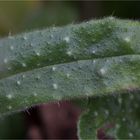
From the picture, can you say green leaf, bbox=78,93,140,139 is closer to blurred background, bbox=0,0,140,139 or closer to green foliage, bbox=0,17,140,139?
green foliage, bbox=0,17,140,139

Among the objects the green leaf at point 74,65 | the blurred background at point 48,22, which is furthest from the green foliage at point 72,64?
the blurred background at point 48,22

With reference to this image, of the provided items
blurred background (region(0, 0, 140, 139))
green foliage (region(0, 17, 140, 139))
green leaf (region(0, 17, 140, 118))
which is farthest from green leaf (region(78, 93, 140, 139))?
blurred background (region(0, 0, 140, 139))

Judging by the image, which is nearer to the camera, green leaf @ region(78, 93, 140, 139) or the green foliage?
the green foliage

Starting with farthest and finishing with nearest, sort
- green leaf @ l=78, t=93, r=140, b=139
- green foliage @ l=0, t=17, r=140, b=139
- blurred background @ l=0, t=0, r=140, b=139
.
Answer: blurred background @ l=0, t=0, r=140, b=139 → green leaf @ l=78, t=93, r=140, b=139 → green foliage @ l=0, t=17, r=140, b=139

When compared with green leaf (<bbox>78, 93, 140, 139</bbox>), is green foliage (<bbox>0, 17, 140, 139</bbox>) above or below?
above

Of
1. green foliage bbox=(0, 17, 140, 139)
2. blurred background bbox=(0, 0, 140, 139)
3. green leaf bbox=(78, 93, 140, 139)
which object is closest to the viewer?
green foliage bbox=(0, 17, 140, 139)

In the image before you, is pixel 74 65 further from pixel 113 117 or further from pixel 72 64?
pixel 113 117
